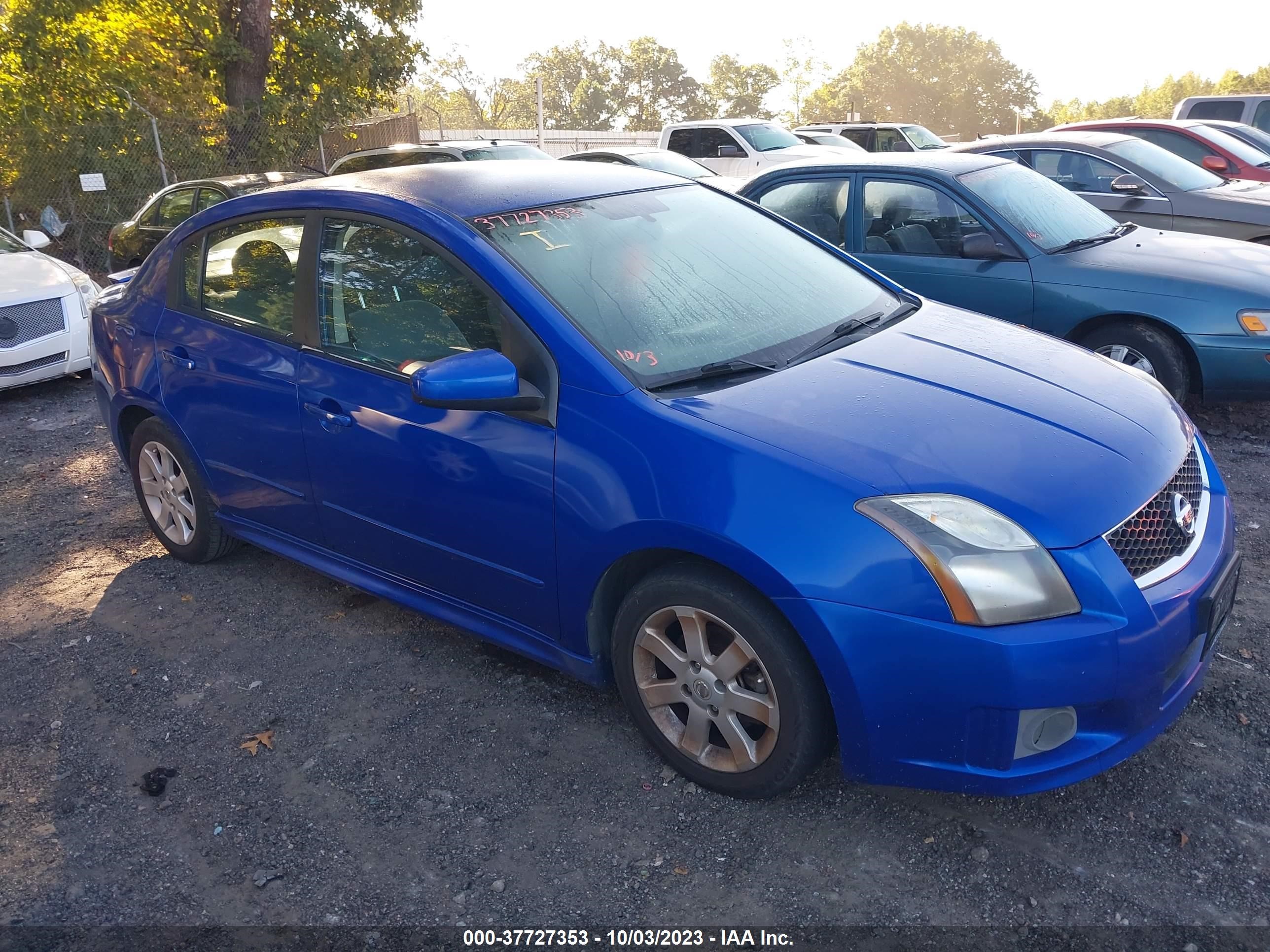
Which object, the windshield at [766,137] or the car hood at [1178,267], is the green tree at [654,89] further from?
the car hood at [1178,267]

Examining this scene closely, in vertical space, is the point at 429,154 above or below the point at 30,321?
above

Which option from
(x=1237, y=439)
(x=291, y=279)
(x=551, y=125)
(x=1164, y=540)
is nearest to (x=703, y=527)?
(x=1164, y=540)

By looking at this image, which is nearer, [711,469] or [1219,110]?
[711,469]

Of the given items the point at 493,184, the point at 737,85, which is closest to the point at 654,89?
the point at 737,85

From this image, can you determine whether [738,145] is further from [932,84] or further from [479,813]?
[932,84]

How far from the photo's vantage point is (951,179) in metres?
6.25

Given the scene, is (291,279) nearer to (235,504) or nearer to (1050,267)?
(235,504)

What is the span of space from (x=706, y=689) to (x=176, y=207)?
33.8ft

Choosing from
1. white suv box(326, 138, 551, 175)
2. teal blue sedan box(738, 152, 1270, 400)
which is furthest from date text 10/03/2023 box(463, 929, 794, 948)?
white suv box(326, 138, 551, 175)

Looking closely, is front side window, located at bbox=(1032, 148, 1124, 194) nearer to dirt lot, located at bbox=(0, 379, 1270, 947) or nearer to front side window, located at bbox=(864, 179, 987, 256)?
front side window, located at bbox=(864, 179, 987, 256)

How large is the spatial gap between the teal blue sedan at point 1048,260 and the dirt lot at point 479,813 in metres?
1.97

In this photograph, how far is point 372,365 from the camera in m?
3.45

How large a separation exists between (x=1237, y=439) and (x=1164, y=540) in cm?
382

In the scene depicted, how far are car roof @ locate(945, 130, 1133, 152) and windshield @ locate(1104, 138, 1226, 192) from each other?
8cm
